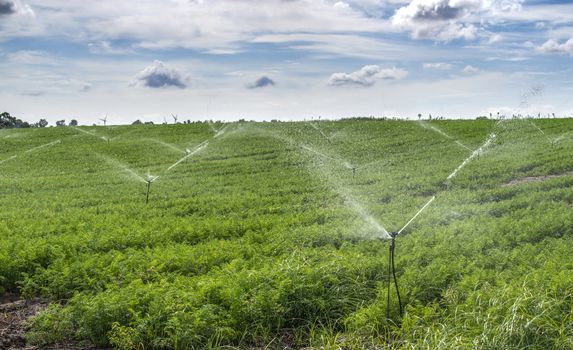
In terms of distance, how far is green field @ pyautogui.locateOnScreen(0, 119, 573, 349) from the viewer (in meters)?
8.47

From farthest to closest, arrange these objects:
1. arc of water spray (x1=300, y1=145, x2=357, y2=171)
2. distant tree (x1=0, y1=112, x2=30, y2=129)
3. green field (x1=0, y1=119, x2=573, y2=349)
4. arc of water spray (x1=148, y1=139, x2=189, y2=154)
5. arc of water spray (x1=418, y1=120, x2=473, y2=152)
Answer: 1. distant tree (x1=0, y1=112, x2=30, y2=129)
2. arc of water spray (x1=148, y1=139, x2=189, y2=154)
3. arc of water spray (x1=418, y1=120, x2=473, y2=152)
4. arc of water spray (x1=300, y1=145, x2=357, y2=171)
5. green field (x1=0, y1=119, x2=573, y2=349)

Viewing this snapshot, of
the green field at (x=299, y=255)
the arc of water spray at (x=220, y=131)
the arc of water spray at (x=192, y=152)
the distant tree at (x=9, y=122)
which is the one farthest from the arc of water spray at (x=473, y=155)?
the distant tree at (x=9, y=122)

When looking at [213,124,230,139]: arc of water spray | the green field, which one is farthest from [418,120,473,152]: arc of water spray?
[213,124,230,139]: arc of water spray

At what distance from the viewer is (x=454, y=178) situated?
2328 cm

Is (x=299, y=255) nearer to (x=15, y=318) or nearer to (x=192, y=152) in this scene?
(x=15, y=318)

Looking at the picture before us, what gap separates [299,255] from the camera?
11531 mm

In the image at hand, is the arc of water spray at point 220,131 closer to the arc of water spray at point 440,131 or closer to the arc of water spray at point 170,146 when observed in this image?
the arc of water spray at point 170,146

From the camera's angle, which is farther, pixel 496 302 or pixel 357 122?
pixel 357 122

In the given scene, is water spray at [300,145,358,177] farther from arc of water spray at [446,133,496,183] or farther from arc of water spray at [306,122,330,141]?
arc of water spray at [446,133,496,183]

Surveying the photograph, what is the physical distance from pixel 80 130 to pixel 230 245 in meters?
42.2

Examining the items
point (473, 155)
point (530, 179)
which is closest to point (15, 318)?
point (530, 179)

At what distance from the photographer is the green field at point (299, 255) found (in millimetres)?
8469

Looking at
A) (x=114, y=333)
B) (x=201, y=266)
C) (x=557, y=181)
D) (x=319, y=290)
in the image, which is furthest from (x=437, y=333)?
(x=557, y=181)

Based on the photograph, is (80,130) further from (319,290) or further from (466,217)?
(319,290)
